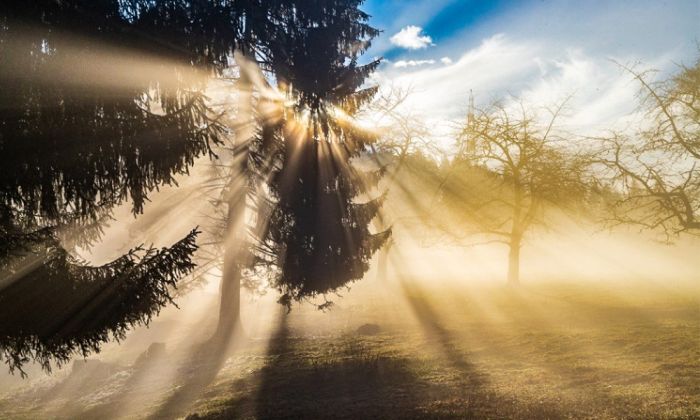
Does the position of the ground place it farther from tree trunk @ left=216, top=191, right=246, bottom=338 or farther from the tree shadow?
tree trunk @ left=216, top=191, right=246, bottom=338

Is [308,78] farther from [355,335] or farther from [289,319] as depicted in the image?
[289,319]

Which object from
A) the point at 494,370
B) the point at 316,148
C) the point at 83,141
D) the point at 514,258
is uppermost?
the point at 316,148

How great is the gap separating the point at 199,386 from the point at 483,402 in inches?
280

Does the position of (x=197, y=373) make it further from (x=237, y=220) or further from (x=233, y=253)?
(x=237, y=220)

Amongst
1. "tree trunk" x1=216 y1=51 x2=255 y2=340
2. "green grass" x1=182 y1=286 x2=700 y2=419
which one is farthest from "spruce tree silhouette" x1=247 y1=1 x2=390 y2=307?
"green grass" x1=182 y1=286 x2=700 y2=419

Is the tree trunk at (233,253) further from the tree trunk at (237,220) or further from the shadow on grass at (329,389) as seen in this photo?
the shadow on grass at (329,389)

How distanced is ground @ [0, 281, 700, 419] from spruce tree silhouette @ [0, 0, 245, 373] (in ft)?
12.3

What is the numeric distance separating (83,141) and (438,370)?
827 cm

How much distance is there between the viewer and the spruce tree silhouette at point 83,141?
420 centimetres

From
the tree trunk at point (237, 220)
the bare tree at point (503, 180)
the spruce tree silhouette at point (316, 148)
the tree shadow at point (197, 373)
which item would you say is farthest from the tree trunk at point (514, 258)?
the tree shadow at point (197, 373)

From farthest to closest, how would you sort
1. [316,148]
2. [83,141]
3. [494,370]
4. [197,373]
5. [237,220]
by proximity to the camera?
[237,220], [197,373], [316,148], [494,370], [83,141]

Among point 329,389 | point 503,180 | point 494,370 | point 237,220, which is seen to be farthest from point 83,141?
point 503,180

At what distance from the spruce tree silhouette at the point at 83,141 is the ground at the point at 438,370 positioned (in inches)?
148

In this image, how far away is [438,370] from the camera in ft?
28.7
